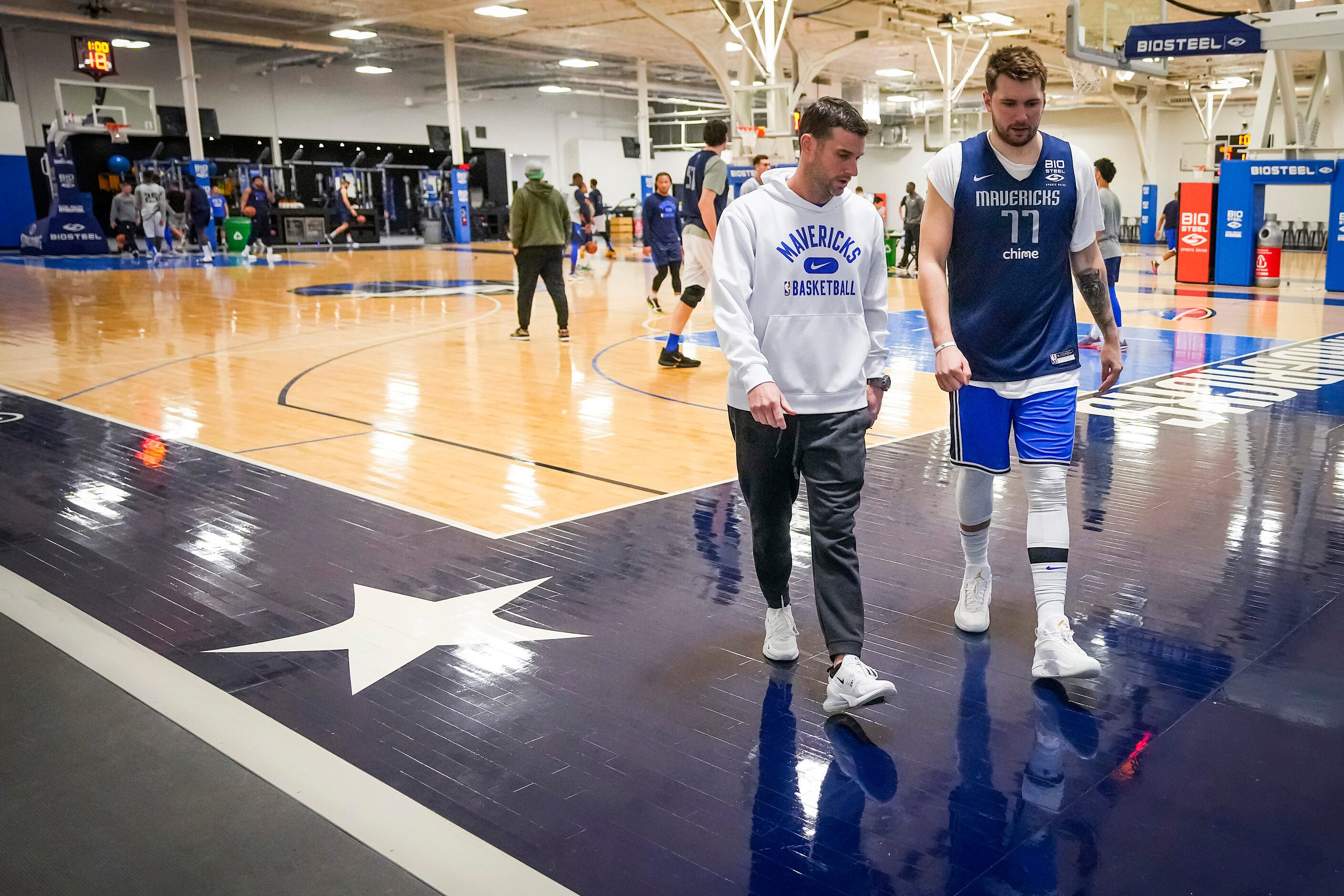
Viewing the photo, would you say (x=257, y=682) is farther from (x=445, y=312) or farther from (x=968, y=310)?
(x=445, y=312)

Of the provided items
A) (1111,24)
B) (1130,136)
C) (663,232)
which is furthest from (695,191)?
(1130,136)

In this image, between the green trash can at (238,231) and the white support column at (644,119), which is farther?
the white support column at (644,119)

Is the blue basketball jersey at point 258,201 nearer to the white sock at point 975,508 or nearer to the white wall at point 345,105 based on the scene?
the white wall at point 345,105

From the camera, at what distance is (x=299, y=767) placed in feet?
8.70

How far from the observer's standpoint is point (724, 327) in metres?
2.83

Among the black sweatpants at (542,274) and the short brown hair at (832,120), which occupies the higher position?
the short brown hair at (832,120)

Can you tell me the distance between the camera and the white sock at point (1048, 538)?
315 cm

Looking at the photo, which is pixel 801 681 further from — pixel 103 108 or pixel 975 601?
pixel 103 108

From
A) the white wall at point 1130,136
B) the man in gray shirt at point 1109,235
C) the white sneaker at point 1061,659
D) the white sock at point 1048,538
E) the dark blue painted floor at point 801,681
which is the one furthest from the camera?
the white wall at point 1130,136

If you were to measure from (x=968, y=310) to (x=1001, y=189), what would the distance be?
1.14ft

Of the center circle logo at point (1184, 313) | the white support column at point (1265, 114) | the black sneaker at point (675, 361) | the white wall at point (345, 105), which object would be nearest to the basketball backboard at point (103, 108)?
the white wall at point (345, 105)

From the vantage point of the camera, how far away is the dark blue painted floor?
7.50 feet

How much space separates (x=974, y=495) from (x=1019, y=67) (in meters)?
1.25

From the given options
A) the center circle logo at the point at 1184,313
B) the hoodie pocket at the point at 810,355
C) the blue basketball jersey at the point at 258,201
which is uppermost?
the blue basketball jersey at the point at 258,201
